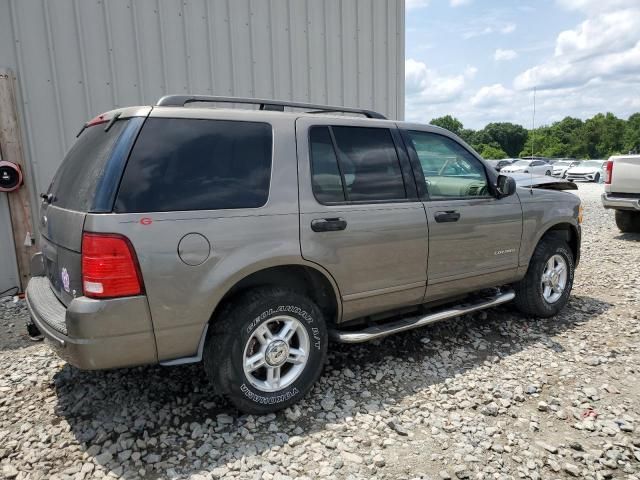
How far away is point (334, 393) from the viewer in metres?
3.32

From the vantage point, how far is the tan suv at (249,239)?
2.47m

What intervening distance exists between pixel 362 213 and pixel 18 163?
4.19 m

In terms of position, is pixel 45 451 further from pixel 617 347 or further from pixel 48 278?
pixel 617 347

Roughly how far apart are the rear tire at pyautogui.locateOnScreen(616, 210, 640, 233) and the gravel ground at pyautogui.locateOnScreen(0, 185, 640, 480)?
609cm

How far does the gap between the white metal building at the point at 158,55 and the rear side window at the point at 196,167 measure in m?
3.44

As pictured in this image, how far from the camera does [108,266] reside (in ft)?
7.86

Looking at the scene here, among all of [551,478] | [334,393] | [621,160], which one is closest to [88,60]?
[334,393]

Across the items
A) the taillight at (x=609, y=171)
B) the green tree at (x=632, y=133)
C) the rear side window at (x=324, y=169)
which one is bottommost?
the taillight at (x=609, y=171)

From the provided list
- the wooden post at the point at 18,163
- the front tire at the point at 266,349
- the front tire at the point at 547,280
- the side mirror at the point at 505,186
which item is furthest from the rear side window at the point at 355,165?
the wooden post at the point at 18,163

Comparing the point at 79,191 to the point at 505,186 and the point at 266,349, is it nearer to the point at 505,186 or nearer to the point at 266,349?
the point at 266,349

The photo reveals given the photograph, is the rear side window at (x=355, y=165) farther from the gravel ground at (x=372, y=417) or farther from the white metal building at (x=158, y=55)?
the white metal building at (x=158, y=55)


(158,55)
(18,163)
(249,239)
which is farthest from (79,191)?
(158,55)

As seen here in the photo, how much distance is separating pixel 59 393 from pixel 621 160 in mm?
9627

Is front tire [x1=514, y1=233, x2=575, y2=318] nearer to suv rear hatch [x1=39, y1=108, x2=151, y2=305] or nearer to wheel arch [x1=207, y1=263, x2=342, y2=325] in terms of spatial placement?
wheel arch [x1=207, y1=263, x2=342, y2=325]
